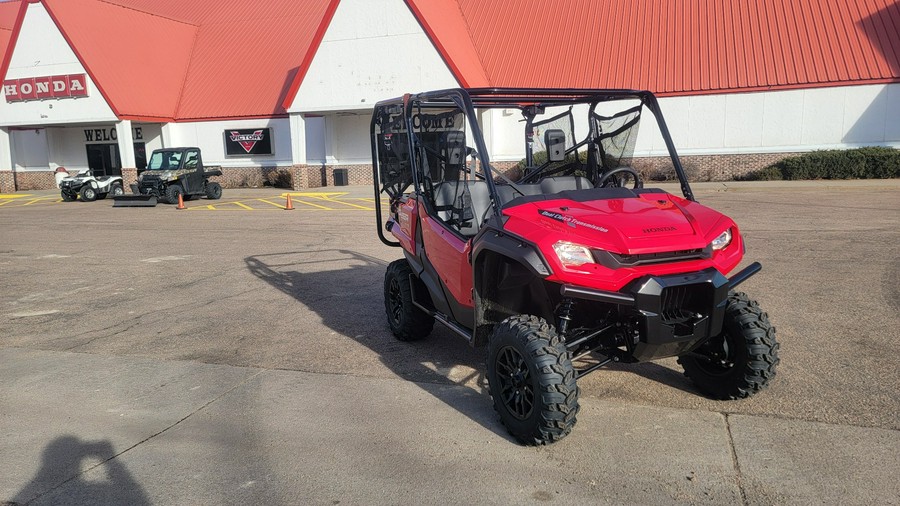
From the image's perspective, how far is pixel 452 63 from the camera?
24719 millimetres

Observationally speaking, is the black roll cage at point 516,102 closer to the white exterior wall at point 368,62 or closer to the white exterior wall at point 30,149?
the white exterior wall at point 368,62

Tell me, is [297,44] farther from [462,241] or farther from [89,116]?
[462,241]

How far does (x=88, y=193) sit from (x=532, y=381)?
25472 millimetres

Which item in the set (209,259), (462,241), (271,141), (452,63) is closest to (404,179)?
(462,241)

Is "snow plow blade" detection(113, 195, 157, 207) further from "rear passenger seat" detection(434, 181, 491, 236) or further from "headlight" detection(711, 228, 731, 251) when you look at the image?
"headlight" detection(711, 228, 731, 251)

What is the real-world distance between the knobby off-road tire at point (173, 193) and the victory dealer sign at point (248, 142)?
29.1 feet

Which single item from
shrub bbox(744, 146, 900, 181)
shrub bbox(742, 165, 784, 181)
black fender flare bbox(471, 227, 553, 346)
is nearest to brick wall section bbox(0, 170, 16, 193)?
shrub bbox(742, 165, 784, 181)

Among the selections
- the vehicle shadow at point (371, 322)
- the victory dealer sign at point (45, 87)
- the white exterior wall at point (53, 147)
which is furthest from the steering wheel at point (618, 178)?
the white exterior wall at point (53, 147)

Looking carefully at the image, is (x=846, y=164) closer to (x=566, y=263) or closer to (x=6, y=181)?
(x=566, y=263)

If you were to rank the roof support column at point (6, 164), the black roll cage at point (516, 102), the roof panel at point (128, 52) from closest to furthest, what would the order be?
the black roll cage at point (516, 102) → the roof panel at point (128, 52) → the roof support column at point (6, 164)

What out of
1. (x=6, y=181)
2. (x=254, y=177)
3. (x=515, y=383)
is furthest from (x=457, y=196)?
(x=6, y=181)

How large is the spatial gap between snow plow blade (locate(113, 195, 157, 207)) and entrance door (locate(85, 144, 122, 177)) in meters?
14.5

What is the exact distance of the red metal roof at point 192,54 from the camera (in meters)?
29.7

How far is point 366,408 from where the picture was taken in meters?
4.72
